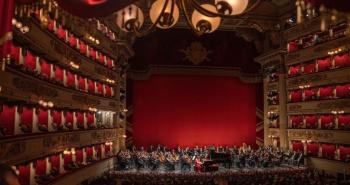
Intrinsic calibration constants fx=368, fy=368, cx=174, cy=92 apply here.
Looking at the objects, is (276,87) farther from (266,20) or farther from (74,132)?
(74,132)

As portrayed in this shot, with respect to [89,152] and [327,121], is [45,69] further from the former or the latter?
[327,121]

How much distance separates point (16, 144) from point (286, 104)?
61.8 feet

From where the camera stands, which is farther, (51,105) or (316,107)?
(316,107)

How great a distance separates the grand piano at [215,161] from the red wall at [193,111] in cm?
652

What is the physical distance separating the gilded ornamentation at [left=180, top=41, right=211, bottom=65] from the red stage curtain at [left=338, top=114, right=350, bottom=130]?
11.1 meters

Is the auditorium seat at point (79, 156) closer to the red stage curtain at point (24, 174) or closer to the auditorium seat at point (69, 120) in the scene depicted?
the auditorium seat at point (69, 120)

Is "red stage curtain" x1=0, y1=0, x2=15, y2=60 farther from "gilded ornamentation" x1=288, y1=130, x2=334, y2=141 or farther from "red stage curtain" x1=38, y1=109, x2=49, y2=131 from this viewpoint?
"gilded ornamentation" x1=288, y1=130, x2=334, y2=141

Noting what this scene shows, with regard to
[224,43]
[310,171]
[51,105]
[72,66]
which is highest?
[224,43]

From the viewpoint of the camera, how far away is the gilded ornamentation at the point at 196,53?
28.2 m

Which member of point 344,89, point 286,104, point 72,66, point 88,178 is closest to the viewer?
point 72,66

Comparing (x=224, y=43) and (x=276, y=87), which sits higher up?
(x=224, y=43)

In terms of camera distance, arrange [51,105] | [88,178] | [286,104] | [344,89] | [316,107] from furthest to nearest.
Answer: [286,104], [316,107], [344,89], [88,178], [51,105]

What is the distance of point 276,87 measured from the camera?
26.2 metres

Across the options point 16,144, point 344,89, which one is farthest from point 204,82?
point 16,144
